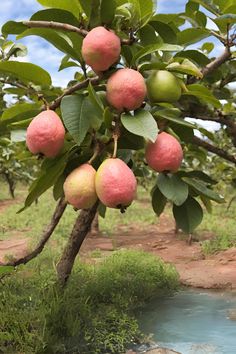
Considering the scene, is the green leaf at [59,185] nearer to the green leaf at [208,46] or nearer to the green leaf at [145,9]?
the green leaf at [145,9]

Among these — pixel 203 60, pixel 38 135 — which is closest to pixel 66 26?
pixel 38 135

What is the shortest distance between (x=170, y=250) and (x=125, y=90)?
17.8 feet

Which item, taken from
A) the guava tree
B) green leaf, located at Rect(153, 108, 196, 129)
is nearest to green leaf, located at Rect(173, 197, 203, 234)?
the guava tree

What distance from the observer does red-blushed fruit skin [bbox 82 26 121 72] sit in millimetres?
1146

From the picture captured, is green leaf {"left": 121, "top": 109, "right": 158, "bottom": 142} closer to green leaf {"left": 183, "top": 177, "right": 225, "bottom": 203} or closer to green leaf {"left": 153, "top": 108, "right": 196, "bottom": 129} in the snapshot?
green leaf {"left": 153, "top": 108, "right": 196, "bottom": 129}

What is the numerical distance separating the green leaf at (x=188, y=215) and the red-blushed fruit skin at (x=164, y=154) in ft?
1.50

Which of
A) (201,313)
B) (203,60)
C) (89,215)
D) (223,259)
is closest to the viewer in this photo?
(203,60)

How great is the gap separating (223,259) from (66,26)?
15.6 ft

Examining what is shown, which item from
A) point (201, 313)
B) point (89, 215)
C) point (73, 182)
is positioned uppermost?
point (73, 182)

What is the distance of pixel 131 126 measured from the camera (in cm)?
117

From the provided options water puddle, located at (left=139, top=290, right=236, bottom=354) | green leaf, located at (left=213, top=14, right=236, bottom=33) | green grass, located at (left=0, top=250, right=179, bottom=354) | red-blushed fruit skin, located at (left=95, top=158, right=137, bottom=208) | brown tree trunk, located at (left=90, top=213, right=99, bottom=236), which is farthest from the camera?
brown tree trunk, located at (left=90, top=213, right=99, bottom=236)

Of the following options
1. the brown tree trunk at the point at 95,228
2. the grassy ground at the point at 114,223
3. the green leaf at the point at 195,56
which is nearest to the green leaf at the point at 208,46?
the green leaf at the point at 195,56

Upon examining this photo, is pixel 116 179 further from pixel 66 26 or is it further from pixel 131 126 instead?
pixel 66 26

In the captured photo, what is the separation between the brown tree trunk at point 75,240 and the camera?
2518 mm
